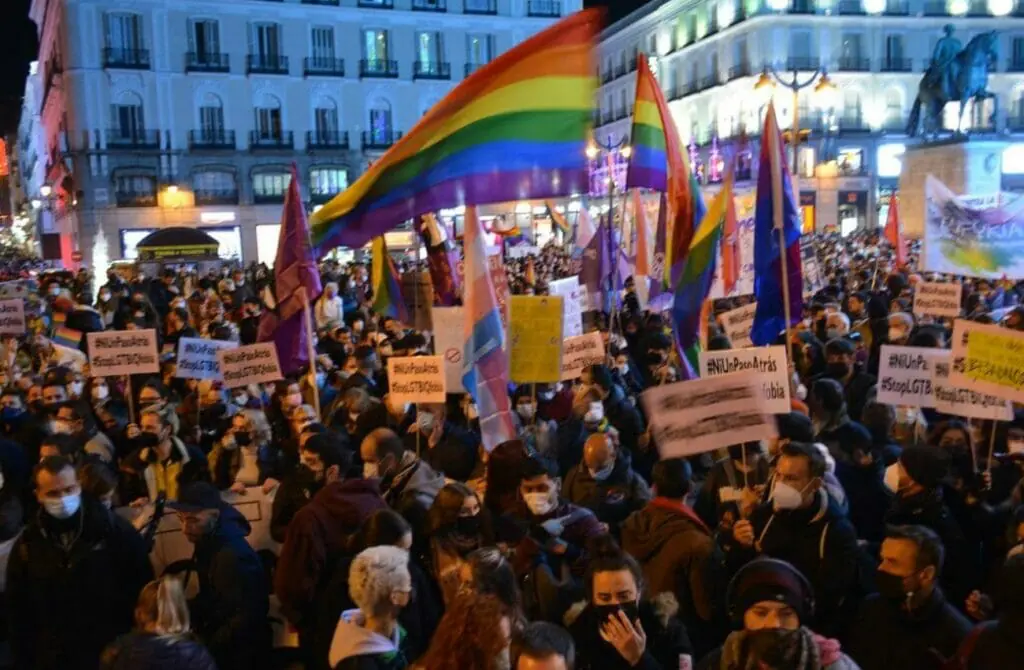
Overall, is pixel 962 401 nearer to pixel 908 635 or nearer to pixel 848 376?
pixel 848 376

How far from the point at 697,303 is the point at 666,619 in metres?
4.61

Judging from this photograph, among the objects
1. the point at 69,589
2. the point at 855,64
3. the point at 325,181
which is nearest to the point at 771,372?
the point at 69,589

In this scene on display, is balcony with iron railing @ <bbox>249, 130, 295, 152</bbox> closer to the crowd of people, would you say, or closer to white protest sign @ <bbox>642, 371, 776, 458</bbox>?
the crowd of people

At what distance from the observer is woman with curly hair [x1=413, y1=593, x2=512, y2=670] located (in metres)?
2.91

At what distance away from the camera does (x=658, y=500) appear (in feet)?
14.1

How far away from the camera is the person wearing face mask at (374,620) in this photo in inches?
128

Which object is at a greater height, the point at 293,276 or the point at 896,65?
the point at 896,65

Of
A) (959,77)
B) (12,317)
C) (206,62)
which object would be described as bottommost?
(12,317)

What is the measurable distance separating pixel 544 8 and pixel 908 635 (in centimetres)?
5092

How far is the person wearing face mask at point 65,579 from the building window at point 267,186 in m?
42.5

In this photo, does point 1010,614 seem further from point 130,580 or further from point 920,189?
point 920,189

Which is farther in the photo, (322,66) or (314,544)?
(322,66)

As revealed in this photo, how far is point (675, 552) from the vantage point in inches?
160

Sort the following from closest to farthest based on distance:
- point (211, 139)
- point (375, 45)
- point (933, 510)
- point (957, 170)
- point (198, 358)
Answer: point (933, 510)
point (198, 358)
point (957, 170)
point (211, 139)
point (375, 45)
